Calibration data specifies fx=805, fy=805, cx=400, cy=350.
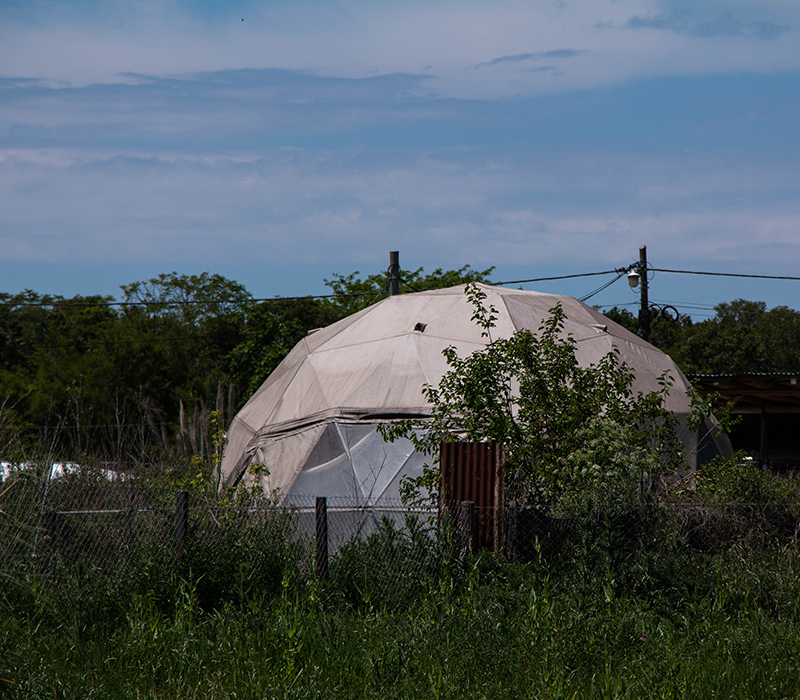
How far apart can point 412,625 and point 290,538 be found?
6.33 ft

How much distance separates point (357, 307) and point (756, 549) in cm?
2453

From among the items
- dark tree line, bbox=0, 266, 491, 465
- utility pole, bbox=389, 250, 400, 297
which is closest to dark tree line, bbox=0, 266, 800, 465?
dark tree line, bbox=0, 266, 491, 465

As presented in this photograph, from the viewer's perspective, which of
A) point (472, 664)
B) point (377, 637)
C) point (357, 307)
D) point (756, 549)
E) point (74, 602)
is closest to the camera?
point (472, 664)

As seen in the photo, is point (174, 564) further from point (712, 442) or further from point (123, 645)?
point (712, 442)

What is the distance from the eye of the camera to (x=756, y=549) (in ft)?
27.0

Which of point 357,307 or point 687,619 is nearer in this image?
point 687,619

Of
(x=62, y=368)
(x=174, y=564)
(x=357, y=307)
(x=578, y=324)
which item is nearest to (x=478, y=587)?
(x=174, y=564)

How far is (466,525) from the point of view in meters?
8.20

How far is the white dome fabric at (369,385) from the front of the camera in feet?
38.2

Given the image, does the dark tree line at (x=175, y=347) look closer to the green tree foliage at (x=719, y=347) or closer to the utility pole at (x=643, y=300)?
the green tree foliage at (x=719, y=347)

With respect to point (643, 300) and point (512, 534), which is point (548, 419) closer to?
point (512, 534)

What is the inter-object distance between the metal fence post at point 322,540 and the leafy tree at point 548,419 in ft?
5.39

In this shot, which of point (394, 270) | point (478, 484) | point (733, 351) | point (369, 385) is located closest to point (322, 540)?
point (478, 484)

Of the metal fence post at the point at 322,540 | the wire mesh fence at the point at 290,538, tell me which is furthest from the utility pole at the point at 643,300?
the metal fence post at the point at 322,540
